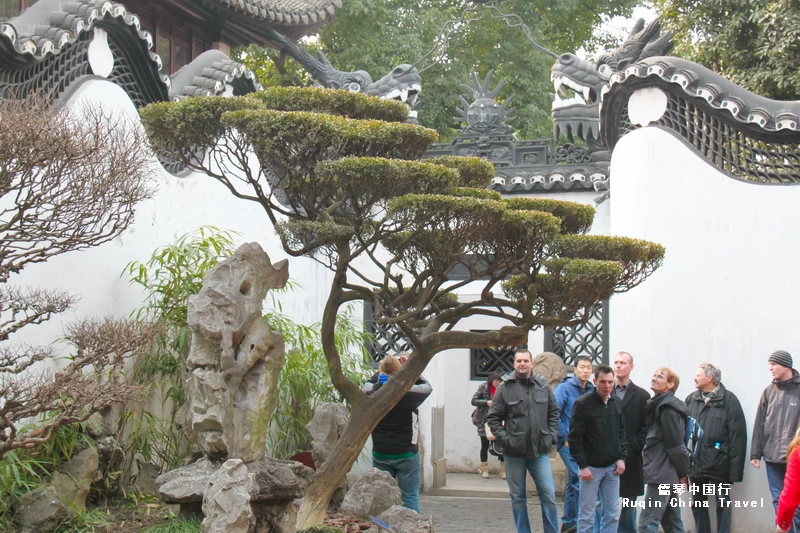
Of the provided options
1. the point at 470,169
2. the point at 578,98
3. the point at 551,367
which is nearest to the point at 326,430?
the point at 470,169

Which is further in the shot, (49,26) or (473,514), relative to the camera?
(473,514)

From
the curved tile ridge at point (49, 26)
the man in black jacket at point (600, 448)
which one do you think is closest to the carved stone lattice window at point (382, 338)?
the man in black jacket at point (600, 448)

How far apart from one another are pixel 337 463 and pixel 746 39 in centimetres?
845

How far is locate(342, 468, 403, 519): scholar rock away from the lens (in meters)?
6.93

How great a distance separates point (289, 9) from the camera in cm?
1316

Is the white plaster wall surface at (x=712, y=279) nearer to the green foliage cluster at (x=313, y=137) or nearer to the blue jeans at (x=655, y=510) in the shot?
the blue jeans at (x=655, y=510)

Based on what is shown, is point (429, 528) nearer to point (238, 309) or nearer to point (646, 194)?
point (238, 309)

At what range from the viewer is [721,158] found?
873cm

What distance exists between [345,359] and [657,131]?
3.74 m

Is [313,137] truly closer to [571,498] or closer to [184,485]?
[184,485]

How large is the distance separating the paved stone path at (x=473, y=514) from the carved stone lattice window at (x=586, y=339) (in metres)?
1.64

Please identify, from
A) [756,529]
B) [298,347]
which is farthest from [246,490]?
[756,529]

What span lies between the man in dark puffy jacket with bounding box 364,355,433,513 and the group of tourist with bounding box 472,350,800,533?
24.0 inches

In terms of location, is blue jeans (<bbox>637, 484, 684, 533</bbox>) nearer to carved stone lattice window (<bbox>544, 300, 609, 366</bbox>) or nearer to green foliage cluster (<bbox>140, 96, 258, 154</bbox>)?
carved stone lattice window (<bbox>544, 300, 609, 366</bbox>)
